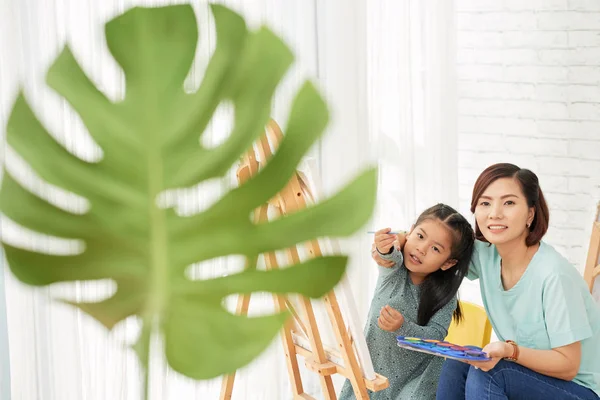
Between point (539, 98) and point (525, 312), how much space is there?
5.56 feet

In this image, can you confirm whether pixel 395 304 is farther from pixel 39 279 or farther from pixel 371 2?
pixel 39 279

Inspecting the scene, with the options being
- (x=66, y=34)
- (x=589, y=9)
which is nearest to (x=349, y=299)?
(x=66, y=34)

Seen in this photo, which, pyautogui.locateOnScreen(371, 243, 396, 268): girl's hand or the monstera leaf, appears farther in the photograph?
pyautogui.locateOnScreen(371, 243, 396, 268): girl's hand

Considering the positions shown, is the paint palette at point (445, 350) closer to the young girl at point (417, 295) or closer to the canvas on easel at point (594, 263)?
the young girl at point (417, 295)

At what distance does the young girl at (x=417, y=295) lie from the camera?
7.04ft

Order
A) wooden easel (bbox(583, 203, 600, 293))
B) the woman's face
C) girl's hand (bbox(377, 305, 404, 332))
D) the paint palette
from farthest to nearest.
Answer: wooden easel (bbox(583, 203, 600, 293)), girl's hand (bbox(377, 305, 404, 332)), the woman's face, the paint palette

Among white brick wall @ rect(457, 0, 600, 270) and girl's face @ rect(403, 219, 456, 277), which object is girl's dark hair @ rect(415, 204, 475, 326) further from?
Answer: white brick wall @ rect(457, 0, 600, 270)

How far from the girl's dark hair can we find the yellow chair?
18 cm

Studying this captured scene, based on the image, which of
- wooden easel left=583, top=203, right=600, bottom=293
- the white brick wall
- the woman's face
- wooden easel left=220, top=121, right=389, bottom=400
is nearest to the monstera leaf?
wooden easel left=220, top=121, right=389, bottom=400

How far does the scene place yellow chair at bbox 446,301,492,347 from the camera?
235cm

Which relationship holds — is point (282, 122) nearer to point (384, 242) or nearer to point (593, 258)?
point (384, 242)

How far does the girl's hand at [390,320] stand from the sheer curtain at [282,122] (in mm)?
347

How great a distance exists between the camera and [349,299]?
195 cm

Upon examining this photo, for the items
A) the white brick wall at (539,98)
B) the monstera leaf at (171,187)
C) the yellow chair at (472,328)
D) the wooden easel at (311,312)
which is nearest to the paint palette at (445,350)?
the wooden easel at (311,312)
